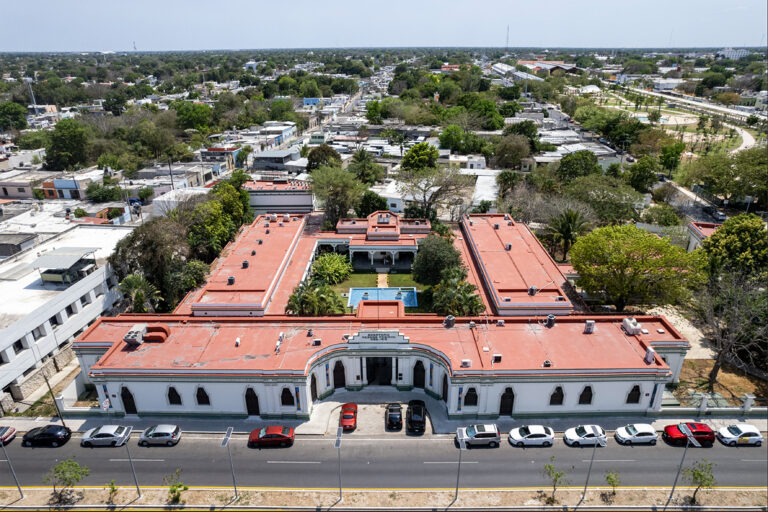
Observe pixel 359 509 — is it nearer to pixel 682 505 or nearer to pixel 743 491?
pixel 682 505

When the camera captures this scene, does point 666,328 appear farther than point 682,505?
Yes

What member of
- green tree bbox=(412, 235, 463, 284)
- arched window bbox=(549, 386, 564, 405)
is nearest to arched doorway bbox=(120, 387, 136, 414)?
green tree bbox=(412, 235, 463, 284)

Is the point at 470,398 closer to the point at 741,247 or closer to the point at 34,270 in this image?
the point at 741,247

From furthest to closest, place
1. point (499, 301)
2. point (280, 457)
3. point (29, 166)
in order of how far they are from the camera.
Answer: point (29, 166) < point (499, 301) < point (280, 457)

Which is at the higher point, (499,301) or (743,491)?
(499,301)

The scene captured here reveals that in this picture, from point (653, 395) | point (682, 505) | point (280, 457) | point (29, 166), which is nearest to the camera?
point (682, 505)

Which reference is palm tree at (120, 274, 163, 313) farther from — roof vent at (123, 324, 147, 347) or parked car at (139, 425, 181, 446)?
parked car at (139, 425, 181, 446)

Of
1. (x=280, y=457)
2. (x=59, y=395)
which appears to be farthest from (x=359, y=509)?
(x=59, y=395)

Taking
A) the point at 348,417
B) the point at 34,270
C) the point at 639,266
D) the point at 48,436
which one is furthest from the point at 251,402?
the point at 639,266
